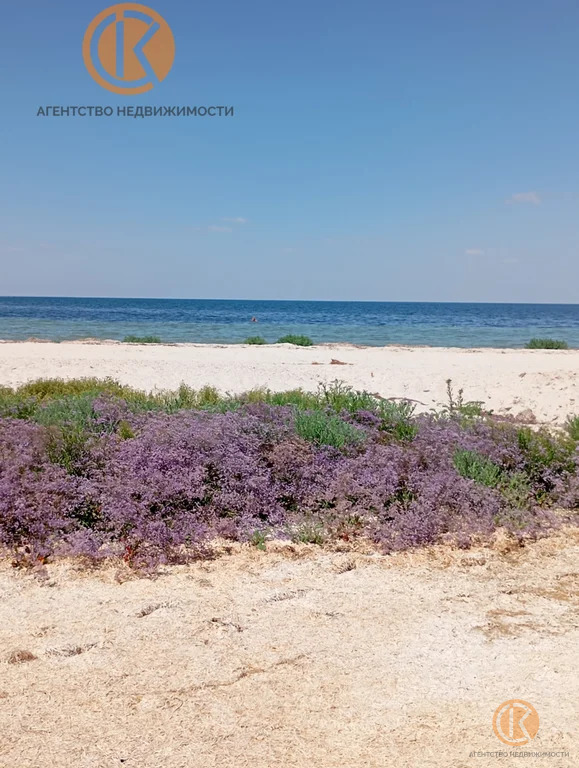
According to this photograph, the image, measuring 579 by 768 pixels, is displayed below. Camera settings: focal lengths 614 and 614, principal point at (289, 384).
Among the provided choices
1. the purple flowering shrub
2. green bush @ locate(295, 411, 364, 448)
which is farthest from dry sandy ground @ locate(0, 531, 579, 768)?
green bush @ locate(295, 411, 364, 448)

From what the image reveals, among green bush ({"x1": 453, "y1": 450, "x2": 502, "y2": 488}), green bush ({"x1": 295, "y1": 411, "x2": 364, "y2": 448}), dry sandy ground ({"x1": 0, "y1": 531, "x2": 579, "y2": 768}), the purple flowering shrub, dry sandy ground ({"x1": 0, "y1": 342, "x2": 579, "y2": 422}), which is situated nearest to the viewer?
dry sandy ground ({"x1": 0, "y1": 531, "x2": 579, "y2": 768})

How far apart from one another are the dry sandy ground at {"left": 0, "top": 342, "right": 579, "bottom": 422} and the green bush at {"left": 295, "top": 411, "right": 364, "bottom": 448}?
476cm

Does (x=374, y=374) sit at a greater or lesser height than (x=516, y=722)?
greater

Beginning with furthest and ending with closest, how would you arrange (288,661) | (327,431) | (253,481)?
(327,431) < (253,481) < (288,661)

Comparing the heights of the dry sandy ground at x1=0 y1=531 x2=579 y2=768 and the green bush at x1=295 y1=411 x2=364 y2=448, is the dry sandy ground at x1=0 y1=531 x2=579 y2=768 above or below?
below

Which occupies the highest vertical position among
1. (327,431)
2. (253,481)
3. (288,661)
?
(327,431)

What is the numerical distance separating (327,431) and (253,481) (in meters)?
1.23

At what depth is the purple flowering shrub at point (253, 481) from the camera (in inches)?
212

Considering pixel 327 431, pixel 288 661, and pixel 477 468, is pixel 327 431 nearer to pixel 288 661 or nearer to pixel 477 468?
pixel 477 468

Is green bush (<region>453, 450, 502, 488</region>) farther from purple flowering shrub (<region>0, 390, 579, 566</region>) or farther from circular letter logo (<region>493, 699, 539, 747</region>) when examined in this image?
circular letter logo (<region>493, 699, 539, 747</region>)

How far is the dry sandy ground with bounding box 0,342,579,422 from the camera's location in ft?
40.0

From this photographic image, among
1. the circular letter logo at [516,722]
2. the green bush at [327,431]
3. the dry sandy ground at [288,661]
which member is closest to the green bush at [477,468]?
the green bush at [327,431]

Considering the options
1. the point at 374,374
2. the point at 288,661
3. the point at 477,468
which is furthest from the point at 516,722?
the point at 374,374

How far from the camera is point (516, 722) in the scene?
3082 millimetres
